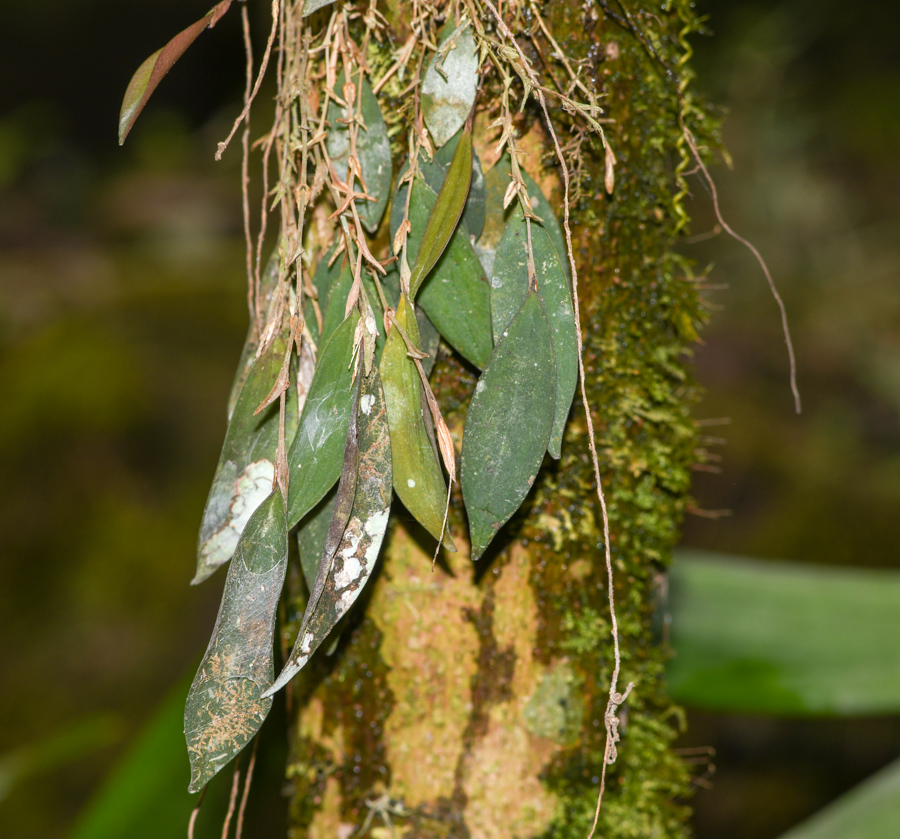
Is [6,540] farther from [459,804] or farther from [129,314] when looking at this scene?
[459,804]

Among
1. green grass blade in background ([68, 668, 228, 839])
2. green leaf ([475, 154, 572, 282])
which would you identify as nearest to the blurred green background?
green grass blade in background ([68, 668, 228, 839])

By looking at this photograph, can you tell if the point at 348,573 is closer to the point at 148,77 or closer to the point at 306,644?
the point at 306,644

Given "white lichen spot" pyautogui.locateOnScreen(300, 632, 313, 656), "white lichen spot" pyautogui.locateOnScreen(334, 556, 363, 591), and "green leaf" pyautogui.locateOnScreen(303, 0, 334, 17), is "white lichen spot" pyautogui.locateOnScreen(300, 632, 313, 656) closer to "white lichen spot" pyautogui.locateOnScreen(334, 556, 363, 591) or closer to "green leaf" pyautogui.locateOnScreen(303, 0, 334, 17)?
"white lichen spot" pyautogui.locateOnScreen(334, 556, 363, 591)

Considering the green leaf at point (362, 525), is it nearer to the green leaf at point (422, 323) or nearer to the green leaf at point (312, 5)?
the green leaf at point (422, 323)

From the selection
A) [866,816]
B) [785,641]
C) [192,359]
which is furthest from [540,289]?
[192,359]

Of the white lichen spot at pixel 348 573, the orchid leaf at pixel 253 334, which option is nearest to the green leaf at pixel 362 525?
the white lichen spot at pixel 348 573

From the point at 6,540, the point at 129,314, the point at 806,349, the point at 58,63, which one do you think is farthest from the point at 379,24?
the point at 58,63
